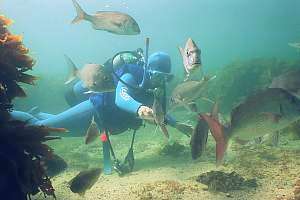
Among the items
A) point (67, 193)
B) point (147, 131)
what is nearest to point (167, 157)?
point (67, 193)

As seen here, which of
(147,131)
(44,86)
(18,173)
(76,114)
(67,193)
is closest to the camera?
(18,173)

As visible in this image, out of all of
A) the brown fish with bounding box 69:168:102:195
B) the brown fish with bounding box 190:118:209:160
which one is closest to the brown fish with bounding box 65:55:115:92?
the brown fish with bounding box 69:168:102:195

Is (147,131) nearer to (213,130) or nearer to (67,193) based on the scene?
(67,193)

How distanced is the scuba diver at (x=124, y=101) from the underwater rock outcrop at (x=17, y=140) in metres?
2.28

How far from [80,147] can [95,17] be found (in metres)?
7.20

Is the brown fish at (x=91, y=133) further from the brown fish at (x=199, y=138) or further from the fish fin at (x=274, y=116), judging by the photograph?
the fish fin at (x=274, y=116)

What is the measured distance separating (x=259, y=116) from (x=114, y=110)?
16.5ft

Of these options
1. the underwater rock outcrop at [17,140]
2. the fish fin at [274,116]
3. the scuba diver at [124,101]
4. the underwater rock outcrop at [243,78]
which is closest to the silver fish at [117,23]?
the scuba diver at [124,101]

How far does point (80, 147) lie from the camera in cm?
1299

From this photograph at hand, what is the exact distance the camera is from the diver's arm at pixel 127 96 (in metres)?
6.80

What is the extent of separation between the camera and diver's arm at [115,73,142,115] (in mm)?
6800

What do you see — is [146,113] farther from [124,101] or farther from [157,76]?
[157,76]

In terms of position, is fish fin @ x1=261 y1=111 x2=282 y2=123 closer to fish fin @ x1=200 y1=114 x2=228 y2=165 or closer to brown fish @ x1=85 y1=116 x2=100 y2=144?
fish fin @ x1=200 y1=114 x2=228 y2=165

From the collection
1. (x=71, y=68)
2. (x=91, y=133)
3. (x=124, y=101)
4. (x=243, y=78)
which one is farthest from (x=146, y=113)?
(x=243, y=78)
